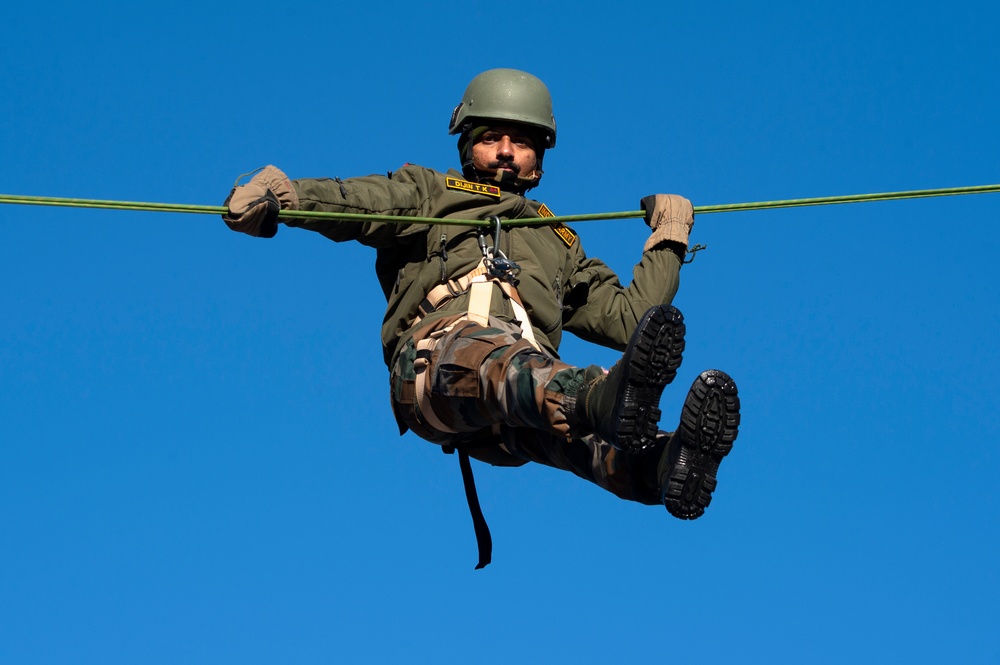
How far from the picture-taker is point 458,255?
416 inches

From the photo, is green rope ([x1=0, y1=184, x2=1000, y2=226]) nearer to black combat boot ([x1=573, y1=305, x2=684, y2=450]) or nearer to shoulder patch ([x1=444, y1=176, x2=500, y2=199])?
shoulder patch ([x1=444, y1=176, x2=500, y2=199])

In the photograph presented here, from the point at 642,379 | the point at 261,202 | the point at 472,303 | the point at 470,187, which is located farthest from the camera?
the point at 470,187

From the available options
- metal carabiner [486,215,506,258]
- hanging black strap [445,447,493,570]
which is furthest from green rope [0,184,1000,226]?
hanging black strap [445,447,493,570]

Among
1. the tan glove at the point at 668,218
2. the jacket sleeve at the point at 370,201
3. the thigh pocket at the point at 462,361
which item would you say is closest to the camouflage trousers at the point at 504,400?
the thigh pocket at the point at 462,361

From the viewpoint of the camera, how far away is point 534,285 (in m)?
10.6

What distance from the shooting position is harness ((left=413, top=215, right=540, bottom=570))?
10086 millimetres

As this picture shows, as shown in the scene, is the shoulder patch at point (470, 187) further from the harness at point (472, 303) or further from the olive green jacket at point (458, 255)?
the harness at point (472, 303)

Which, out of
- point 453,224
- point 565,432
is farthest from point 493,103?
point 565,432

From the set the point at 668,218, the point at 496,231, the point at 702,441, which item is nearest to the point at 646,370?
the point at 702,441

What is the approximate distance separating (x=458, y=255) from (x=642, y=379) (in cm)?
224

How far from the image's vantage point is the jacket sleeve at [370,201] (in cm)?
1027

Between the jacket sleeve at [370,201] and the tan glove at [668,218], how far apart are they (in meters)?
1.50

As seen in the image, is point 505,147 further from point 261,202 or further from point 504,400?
point 504,400

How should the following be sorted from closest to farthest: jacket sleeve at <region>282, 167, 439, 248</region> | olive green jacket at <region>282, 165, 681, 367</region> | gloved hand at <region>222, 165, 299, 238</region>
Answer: gloved hand at <region>222, 165, 299, 238</region> < jacket sleeve at <region>282, 167, 439, 248</region> < olive green jacket at <region>282, 165, 681, 367</region>
